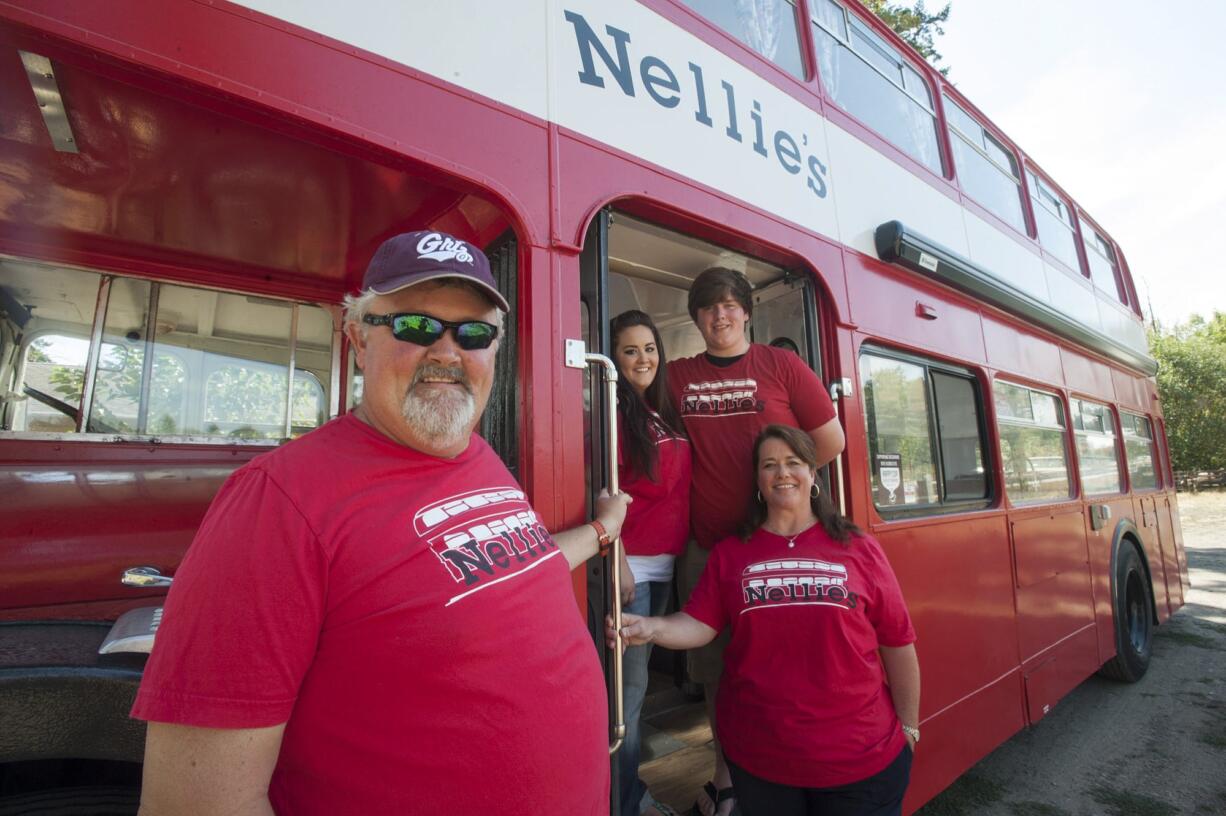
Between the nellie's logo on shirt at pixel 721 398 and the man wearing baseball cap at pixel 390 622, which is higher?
the nellie's logo on shirt at pixel 721 398

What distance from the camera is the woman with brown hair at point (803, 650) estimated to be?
160 centimetres

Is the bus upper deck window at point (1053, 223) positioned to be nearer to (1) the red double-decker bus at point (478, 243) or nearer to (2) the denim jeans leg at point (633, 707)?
(1) the red double-decker bus at point (478, 243)

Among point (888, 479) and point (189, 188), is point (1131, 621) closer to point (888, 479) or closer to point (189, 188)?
point (888, 479)

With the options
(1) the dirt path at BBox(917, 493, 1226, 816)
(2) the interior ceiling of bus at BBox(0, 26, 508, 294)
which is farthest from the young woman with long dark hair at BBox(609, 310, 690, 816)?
(1) the dirt path at BBox(917, 493, 1226, 816)

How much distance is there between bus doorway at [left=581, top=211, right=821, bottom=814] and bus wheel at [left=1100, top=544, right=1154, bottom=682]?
3552 millimetres

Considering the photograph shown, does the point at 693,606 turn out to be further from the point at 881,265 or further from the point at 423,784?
the point at 881,265

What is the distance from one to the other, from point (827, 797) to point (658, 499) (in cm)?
94

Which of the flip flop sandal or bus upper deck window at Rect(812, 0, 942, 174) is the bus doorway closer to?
the flip flop sandal

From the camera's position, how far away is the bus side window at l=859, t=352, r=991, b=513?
8.24ft

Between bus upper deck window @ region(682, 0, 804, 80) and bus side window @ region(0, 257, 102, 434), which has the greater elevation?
bus upper deck window @ region(682, 0, 804, 80)

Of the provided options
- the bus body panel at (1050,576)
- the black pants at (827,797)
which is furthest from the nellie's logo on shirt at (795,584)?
the bus body panel at (1050,576)

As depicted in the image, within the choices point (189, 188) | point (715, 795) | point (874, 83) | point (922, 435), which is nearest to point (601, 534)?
point (715, 795)

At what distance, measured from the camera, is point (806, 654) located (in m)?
1.65

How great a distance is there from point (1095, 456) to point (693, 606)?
4.36 meters
